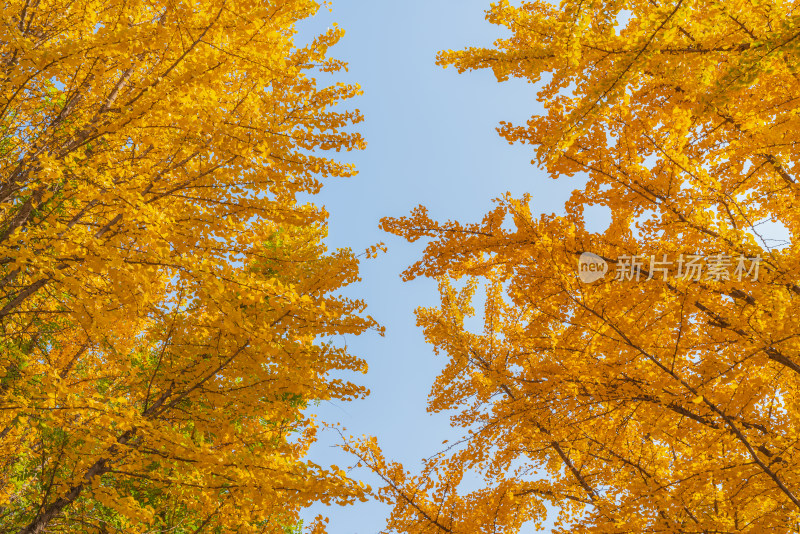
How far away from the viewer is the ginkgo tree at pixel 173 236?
120 inches

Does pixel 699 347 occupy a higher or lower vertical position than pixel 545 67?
lower

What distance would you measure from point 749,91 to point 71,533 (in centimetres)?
777

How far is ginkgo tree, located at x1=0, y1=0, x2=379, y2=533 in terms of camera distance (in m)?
3.06

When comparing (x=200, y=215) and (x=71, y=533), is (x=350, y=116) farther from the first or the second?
(x=71, y=533)

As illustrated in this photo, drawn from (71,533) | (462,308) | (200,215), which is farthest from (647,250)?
(71,533)

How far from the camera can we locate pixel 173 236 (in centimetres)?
363

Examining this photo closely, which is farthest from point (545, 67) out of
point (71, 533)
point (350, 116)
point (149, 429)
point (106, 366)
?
point (106, 366)

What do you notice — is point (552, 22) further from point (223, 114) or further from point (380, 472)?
point (380, 472)

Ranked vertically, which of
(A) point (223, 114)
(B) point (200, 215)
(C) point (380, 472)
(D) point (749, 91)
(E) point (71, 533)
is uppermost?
(D) point (749, 91)

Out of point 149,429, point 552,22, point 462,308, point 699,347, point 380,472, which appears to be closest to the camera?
point 552,22

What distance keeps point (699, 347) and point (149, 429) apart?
4419 mm

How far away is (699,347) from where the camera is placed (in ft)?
11.5

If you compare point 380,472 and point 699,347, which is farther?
point 380,472

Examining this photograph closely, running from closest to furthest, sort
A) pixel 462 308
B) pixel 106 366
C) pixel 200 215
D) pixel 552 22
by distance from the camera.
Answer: pixel 552 22 < pixel 200 215 < pixel 106 366 < pixel 462 308
